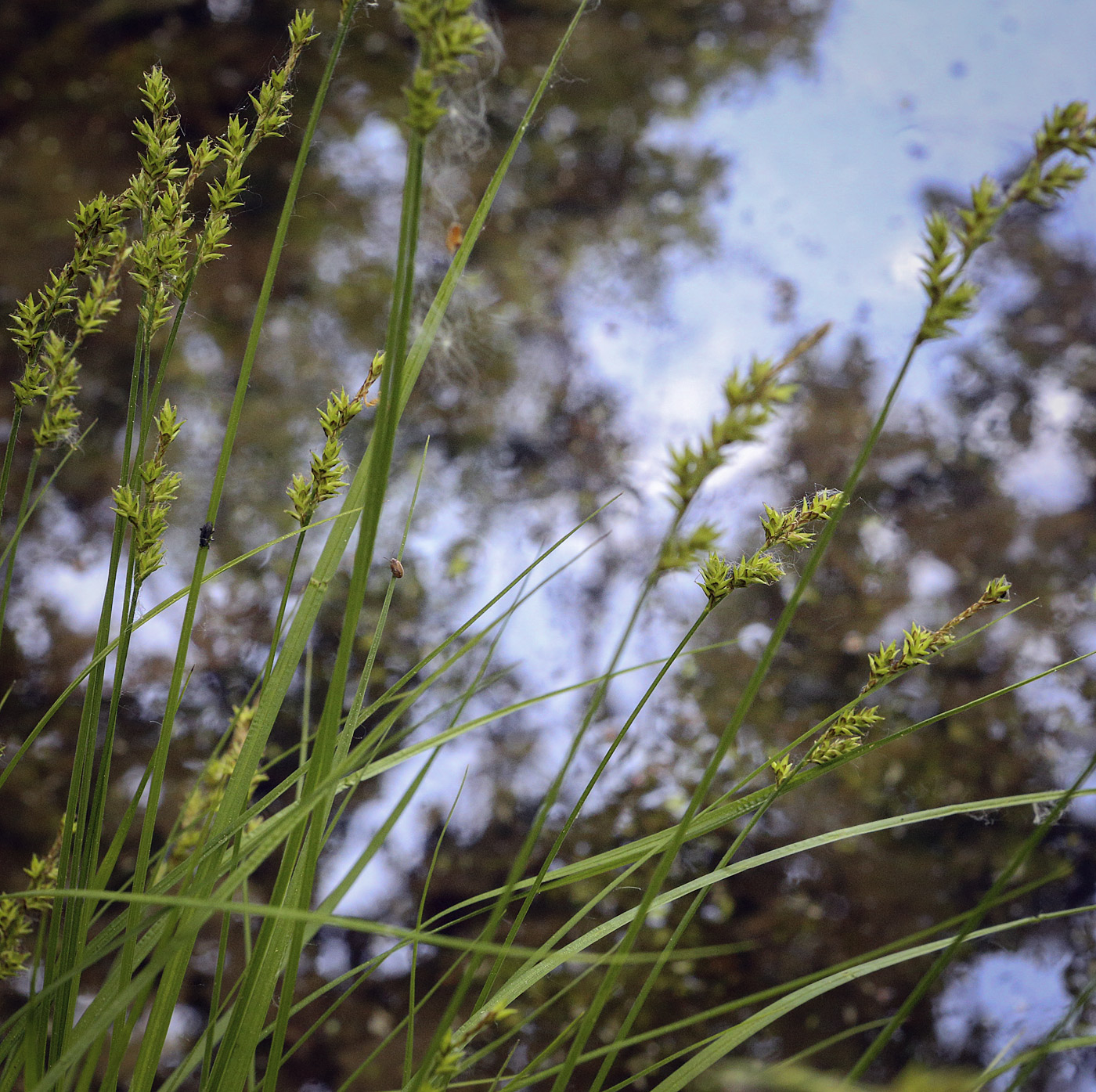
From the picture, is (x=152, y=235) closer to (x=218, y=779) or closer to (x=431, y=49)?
(x=431, y=49)

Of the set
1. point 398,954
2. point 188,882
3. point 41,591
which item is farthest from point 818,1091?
point 41,591

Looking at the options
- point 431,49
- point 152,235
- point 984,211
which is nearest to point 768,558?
point 984,211

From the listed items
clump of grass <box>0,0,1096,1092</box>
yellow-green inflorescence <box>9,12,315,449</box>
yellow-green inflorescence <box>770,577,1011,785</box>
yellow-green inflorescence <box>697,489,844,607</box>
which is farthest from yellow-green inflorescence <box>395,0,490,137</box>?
yellow-green inflorescence <box>770,577,1011,785</box>

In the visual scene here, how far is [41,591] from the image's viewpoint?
2021mm

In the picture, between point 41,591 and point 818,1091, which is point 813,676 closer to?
point 818,1091

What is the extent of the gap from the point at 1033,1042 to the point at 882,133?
8.93ft

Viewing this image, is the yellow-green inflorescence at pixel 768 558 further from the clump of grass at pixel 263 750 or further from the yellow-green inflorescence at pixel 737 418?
the yellow-green inflorescence at pixel 737 418

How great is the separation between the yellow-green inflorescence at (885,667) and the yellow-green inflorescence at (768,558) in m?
0.10

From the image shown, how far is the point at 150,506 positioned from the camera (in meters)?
0.52

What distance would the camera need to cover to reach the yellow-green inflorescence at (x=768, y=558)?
501mm

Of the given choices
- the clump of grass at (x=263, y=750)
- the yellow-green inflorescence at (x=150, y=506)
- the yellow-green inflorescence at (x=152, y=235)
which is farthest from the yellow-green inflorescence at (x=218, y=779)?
the yellow-green inflorescence at (x=152, y=235)

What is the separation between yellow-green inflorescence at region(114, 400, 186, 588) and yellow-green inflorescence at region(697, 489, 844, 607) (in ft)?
1.25

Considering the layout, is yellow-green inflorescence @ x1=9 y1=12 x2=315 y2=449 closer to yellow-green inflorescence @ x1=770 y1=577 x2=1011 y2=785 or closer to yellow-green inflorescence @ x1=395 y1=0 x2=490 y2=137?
yellow-green inflorescence @ x1=395 y1=0 x2=490 y2=137

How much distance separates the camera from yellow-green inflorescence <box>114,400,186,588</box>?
51cm
